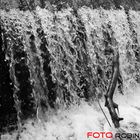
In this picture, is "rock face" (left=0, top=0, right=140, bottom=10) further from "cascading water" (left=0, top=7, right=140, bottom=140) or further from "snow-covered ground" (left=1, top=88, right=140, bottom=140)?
"snow-covered ground" (left=1, top=88, right=140, bottom=140)

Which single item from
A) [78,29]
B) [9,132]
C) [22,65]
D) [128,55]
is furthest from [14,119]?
[128,55]

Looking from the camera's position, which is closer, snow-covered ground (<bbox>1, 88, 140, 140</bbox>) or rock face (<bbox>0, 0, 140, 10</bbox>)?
snow-covered ground (<bbox>1, 88, 140, 140</bbox>)

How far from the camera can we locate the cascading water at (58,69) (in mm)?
4395

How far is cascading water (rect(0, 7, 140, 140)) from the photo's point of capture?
14.4ft

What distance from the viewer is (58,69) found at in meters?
4.80

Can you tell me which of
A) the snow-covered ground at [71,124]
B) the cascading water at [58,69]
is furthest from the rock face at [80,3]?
the snow-covered ground at [71,124]

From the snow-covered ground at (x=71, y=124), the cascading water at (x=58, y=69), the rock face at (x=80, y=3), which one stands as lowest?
the snow-covered ground at (x=71, y=124)

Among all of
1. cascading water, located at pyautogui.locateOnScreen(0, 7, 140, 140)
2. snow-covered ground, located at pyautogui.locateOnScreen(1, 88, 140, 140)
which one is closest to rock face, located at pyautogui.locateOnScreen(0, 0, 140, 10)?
cascading water, located at pyautogui.locateOnScreen(0, 7, 140, 140)

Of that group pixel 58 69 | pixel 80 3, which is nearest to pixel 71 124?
pixel 58 69

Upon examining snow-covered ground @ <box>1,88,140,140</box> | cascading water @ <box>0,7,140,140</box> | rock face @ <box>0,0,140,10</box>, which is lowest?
snow-covered ground @ <box>1,88,140,140</box>

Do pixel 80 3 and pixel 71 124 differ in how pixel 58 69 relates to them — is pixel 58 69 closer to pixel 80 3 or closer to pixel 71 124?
pixel 71 124

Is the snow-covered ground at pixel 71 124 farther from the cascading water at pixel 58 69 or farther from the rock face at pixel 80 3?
the rock face at pixel 80 3

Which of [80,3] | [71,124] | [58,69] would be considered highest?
[80,3]

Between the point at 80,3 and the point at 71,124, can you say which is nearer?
the point at 71,124
